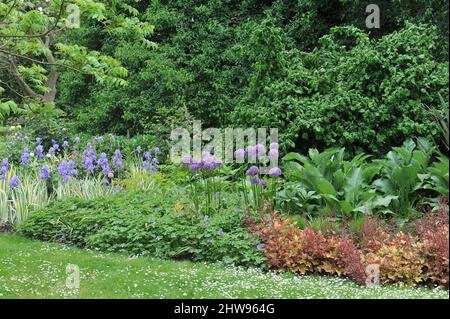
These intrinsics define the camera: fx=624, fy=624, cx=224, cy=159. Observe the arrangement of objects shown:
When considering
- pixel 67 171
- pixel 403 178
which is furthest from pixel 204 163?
pixel 67 171

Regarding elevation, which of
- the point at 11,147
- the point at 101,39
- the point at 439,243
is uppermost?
the point at 101,39

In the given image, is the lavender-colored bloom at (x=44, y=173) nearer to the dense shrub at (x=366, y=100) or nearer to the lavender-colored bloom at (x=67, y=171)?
the lavender-colored bloom at (x=67, y=171)

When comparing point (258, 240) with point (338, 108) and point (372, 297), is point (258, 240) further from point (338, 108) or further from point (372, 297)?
point (338, 108)

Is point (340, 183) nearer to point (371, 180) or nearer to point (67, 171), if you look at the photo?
point (371, 180)

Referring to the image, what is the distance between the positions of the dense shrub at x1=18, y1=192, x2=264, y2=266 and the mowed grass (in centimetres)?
25

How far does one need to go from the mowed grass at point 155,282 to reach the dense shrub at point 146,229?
0.25 m

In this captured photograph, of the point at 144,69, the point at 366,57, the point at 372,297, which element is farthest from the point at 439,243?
the point at 144,69

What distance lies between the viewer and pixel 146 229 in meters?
6.92

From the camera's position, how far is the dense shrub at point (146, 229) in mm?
6418

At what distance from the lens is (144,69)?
48.5 feet

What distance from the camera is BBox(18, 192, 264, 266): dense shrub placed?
253 inches

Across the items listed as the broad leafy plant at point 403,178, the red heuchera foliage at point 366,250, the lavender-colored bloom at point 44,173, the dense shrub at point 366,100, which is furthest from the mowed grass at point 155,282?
the dense shrub at point 366,100
